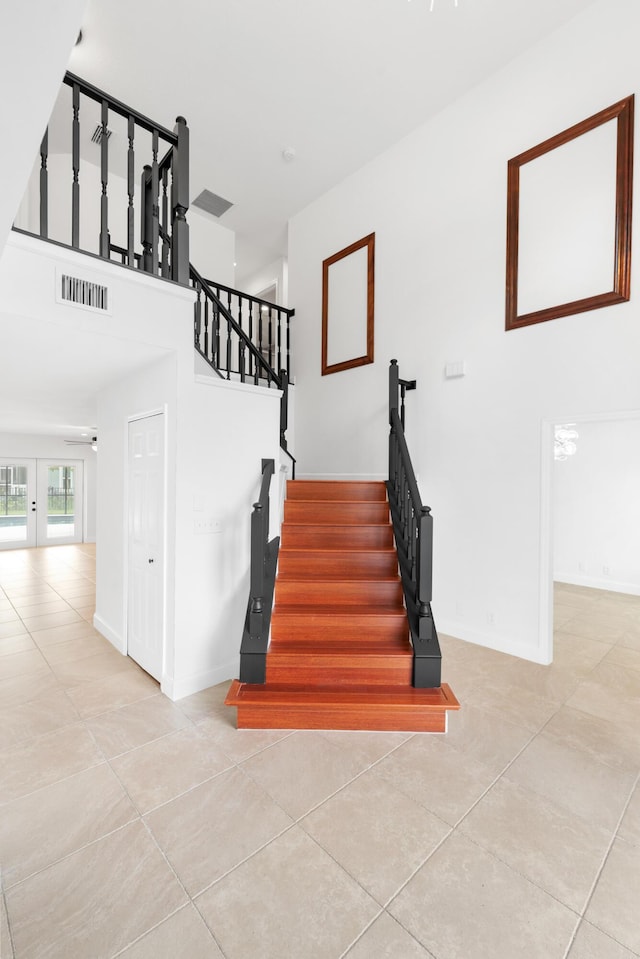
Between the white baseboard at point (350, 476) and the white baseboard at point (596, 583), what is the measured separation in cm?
371

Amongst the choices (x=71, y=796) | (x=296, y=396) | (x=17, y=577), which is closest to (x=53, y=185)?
(x=296, y=396)

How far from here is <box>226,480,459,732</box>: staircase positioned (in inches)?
106

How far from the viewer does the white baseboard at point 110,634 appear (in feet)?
12.8

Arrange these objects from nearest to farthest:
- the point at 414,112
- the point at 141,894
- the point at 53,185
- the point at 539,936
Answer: the point at 539,936 < the point at 141,894 < the point at 414,112 < the point at 53,185

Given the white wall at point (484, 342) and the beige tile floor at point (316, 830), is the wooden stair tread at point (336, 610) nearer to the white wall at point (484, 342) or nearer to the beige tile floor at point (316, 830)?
the beige tile floor at point (316, 830)

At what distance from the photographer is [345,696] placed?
2.77 meters

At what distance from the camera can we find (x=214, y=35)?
384 centimetres

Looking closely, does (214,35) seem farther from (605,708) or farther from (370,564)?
(605,708)

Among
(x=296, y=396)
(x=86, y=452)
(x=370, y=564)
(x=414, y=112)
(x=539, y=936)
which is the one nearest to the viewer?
(x=539, y=936)

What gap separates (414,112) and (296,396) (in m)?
3.41

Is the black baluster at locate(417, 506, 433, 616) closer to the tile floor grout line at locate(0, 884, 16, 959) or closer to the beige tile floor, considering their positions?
the beige tile floor

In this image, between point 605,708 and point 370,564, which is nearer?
point 605,708

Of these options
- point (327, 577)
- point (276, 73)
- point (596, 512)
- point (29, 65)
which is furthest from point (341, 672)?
point (276, 73)

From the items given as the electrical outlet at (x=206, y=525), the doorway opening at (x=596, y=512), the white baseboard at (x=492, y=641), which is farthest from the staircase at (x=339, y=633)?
the doorway opening at (x=596, y=512)
